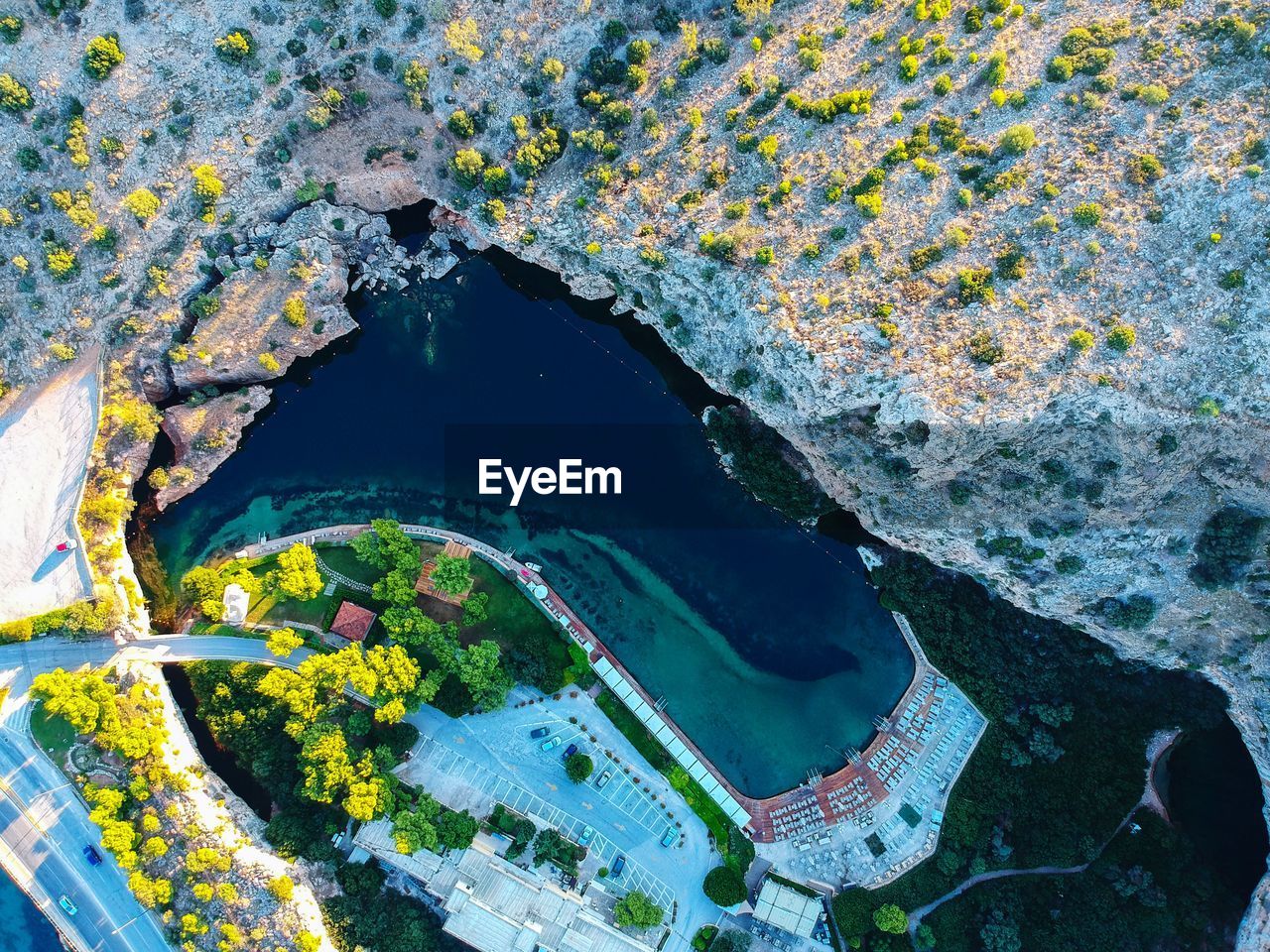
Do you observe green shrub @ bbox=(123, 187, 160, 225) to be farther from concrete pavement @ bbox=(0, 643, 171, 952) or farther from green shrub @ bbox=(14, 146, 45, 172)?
concrete pavement @ bbox=(0, 643, 171, 952)

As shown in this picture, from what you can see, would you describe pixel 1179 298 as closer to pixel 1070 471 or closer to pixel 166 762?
pixel 1070 471

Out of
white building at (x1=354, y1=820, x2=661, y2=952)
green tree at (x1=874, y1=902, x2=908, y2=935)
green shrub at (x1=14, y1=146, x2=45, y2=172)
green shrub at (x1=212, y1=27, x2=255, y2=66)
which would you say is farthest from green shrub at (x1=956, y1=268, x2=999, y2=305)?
green shrub at (x1=14, y1=146, x2=45, y2=172)

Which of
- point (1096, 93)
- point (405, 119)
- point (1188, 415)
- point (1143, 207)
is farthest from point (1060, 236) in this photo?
point (405, 119)

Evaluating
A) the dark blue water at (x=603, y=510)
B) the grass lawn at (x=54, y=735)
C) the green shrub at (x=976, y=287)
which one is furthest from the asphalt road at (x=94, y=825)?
the green shrub at (x=976, y=287)

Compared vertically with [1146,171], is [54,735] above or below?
below

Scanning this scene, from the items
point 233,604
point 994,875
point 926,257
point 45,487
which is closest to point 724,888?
point 994,875

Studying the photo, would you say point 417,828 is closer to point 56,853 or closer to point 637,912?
point 637,912
